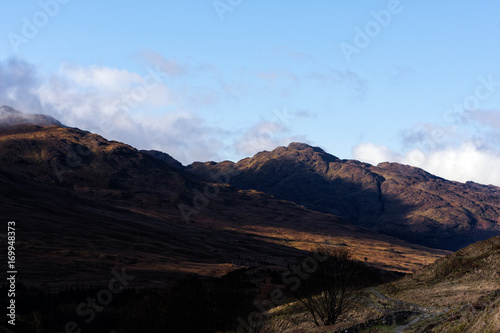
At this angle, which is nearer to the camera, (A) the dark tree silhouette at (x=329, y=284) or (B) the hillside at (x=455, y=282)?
(B) the hillside at (x=455, y=282)

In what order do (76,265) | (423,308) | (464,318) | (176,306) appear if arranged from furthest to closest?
1. (76,265)
2. (176,306)
3. (423,308)
4. (464,318)

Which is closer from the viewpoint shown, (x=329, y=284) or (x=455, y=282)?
(x=329, y=284)

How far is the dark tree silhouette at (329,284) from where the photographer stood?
45375 mm

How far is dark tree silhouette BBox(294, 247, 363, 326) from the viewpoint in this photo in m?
45.4

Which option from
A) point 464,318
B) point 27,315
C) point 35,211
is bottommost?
point 27,315

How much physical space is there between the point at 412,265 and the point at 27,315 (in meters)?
158

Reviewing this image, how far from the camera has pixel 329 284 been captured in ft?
152

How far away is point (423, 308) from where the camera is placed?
39906mm

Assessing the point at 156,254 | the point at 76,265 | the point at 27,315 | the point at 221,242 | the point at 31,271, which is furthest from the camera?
the point at 221,242

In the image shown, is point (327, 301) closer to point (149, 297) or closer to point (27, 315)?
point (149, 297)

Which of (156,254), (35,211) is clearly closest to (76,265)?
(156,254)

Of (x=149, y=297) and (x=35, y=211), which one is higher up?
(x=35, y=211)

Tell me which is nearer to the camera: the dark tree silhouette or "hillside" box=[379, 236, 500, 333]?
"hillside" box=[379, 236, 500, 333]

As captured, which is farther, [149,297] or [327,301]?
[149,297]
